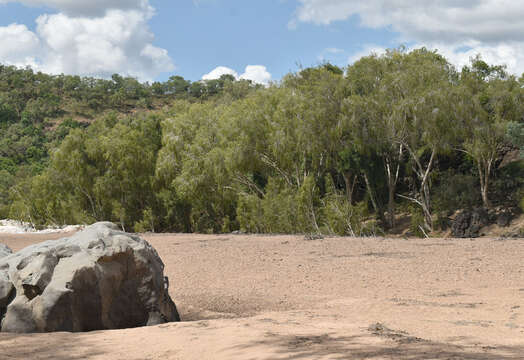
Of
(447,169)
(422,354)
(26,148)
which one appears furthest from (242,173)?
(26,148)

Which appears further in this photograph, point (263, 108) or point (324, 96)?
point (263, 108)

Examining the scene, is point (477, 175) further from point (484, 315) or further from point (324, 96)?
point (484, 315)

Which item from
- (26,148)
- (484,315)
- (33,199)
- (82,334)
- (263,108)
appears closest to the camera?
(82,334)

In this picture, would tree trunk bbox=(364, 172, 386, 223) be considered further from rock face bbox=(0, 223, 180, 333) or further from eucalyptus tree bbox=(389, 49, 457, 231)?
rock face bbox=(0, 223, 180, 333)

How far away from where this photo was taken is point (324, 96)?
25953 mm

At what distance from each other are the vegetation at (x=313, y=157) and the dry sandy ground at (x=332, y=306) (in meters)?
10.8

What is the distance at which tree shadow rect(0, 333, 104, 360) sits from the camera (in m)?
5.28

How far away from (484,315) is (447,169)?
2659 centimetres

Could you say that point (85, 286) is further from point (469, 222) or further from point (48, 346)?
point (469, 222)

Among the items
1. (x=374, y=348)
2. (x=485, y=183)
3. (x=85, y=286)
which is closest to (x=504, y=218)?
(x=485, y=183)

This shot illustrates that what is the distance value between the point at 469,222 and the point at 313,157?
8.81 metres

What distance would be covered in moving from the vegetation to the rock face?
16.5 m

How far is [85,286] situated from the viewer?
695cm

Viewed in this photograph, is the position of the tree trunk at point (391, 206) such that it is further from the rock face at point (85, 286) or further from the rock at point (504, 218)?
the rock face at point (85, 286)
